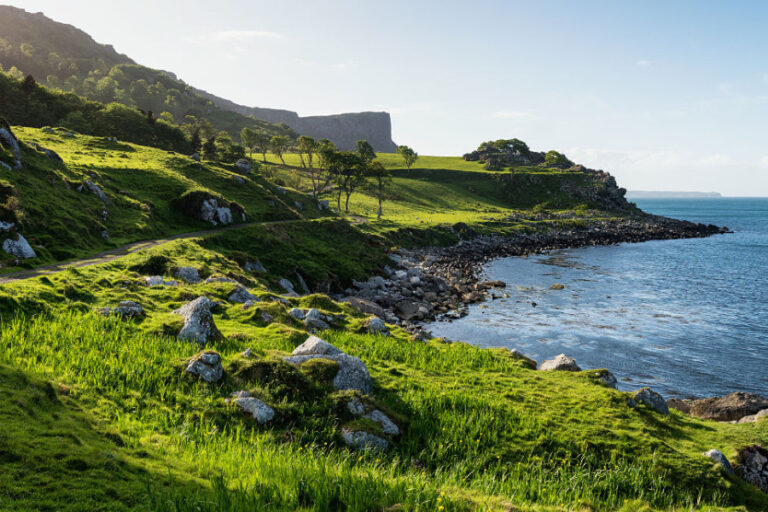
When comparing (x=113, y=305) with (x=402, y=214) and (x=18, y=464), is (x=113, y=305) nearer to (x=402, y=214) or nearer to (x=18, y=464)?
(x=18, y=464)

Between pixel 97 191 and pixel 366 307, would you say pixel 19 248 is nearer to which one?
pixel 97 191

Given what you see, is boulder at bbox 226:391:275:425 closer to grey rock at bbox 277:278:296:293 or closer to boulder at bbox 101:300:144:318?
boulder at bbox 101:300:144:318

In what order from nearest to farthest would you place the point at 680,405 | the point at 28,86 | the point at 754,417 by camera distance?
1. the point at 754,417
2. the point at 680,405
3. the point at 28,86

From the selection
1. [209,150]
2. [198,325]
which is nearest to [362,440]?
[198,325]

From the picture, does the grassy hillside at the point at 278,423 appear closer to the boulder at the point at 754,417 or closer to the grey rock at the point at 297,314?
the grey rock at the point at 297,314

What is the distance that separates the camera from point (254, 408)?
13.0 meters

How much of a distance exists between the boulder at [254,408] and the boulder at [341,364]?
8.08 ft

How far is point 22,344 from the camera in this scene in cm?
1395

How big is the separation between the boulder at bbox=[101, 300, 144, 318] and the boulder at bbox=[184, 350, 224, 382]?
7.37m

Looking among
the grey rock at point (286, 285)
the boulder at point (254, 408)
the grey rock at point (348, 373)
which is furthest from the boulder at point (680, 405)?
Result: the grey rock at point (286, 285)

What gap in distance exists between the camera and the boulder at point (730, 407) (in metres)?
22.4

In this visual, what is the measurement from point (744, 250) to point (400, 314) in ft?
369

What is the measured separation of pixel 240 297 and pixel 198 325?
28.1ft

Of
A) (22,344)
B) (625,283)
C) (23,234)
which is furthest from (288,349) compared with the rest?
(625,283)
